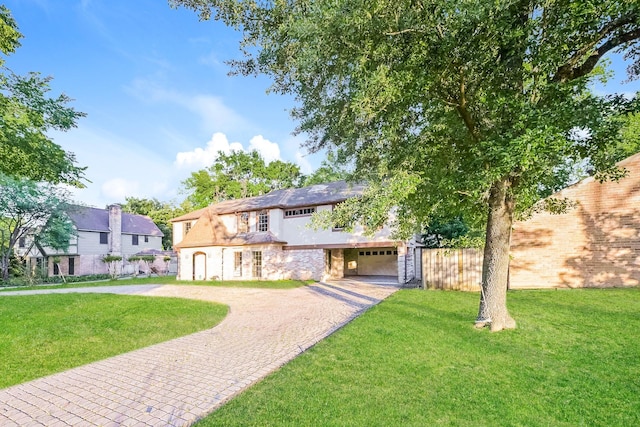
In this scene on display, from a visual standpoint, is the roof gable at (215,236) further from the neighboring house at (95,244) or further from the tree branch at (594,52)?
the tree branch at (594,52)

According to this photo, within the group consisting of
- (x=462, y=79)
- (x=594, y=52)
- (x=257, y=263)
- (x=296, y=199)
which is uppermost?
(x=594, y=52)

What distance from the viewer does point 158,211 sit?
46.5 metres

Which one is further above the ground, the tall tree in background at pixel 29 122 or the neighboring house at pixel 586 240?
the tall tree in background at pixel 29 122

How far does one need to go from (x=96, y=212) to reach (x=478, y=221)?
117 ft

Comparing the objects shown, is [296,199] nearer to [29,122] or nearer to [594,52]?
[29,122]

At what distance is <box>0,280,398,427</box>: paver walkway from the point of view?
3.73 meters

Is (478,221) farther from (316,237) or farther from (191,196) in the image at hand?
(191,196)

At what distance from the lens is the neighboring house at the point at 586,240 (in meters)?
11.2

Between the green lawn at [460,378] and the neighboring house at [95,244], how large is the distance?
97.9ft

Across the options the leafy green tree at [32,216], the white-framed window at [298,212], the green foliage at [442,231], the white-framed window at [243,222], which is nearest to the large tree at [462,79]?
the green foliage at [442,231]

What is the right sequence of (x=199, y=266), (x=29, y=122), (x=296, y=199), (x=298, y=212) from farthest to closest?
(x=199, y=266) < (x=296, y=199) < (x=298, y=212) < (x=29, y=122)

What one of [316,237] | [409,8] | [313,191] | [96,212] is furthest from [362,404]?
[96,212]

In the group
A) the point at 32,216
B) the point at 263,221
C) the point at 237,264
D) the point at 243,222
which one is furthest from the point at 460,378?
the point at 32,216

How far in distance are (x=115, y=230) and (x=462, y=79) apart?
113 feet
